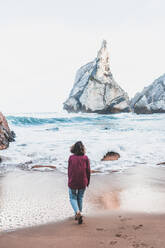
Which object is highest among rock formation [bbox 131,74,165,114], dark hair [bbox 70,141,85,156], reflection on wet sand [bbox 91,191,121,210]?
rock formation [bbox 131,74,165,114]

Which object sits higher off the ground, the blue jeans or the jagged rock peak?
the jagged rock peak

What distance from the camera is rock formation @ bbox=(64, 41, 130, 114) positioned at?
49.4 meters

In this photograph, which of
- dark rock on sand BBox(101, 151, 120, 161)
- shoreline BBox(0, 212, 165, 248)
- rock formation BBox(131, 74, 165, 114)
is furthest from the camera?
rock formation BBox(131, 74, 165, 114)

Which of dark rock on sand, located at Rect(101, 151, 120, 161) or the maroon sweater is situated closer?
the maroon sweater

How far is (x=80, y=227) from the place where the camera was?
10.0 feet

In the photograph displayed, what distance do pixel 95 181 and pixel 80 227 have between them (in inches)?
98.3

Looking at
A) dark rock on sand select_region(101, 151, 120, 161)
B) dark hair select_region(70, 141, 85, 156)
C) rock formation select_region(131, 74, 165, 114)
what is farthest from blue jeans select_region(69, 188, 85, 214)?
rock formation select_region(131, 74, 165, 114)

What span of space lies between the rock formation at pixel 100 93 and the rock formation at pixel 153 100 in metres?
2.86

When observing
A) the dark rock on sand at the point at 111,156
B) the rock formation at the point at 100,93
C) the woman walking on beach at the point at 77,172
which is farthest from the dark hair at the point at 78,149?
the rock formation at the point at 100,93

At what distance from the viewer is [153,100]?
51.6 meters

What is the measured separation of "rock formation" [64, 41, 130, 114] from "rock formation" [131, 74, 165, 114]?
9.37 feet

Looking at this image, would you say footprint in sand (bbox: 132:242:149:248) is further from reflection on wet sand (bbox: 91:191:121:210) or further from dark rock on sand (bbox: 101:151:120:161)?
dark rock on sand (bbox: 101:151:120:161)

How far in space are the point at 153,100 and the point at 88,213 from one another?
5120 cm

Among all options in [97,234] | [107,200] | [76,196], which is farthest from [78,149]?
[107,200]
